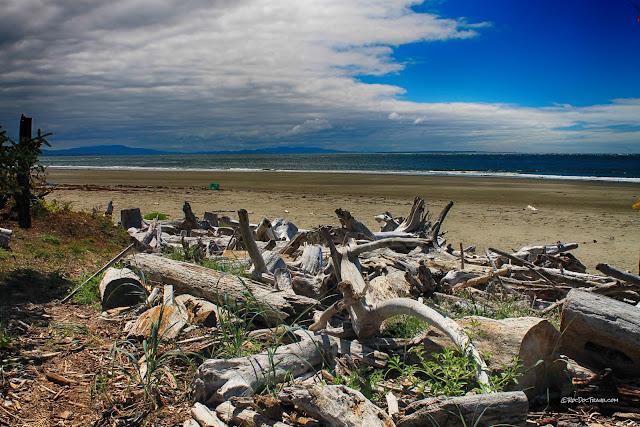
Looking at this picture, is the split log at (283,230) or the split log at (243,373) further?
the split log at (283,230)

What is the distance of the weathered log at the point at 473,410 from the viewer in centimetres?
254

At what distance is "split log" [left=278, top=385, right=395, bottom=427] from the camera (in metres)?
2.39

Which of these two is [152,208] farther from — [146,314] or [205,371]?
[205,371]

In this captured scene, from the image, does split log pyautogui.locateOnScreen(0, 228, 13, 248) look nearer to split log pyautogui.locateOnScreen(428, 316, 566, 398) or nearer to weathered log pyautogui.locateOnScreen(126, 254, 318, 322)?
weathered log pyautogui.locateOnScreen(126, 254, 318, 322)

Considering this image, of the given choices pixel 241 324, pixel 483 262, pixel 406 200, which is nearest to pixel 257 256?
pixel 241 324

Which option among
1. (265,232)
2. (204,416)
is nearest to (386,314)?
(204,416)

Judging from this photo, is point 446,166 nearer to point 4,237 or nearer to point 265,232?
point 265,232

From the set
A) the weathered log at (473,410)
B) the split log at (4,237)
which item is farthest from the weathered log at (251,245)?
the split log at (4,237)

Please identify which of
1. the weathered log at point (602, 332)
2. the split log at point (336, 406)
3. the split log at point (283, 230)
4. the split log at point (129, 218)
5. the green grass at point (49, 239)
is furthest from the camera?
the split log at point (129, 218)

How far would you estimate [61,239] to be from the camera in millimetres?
7133

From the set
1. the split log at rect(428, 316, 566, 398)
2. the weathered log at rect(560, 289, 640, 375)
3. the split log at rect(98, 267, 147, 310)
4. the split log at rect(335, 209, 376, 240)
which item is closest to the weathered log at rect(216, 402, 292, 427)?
the split log at rect(428, 316, 566, 398)

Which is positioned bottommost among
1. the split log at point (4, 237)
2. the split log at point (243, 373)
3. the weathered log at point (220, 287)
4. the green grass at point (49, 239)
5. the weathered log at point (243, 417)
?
the weathered log at point (243, 417)

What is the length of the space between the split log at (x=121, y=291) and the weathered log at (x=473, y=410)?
11.1 feet

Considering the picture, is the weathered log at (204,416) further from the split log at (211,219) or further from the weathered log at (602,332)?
the split log at (211,219)
